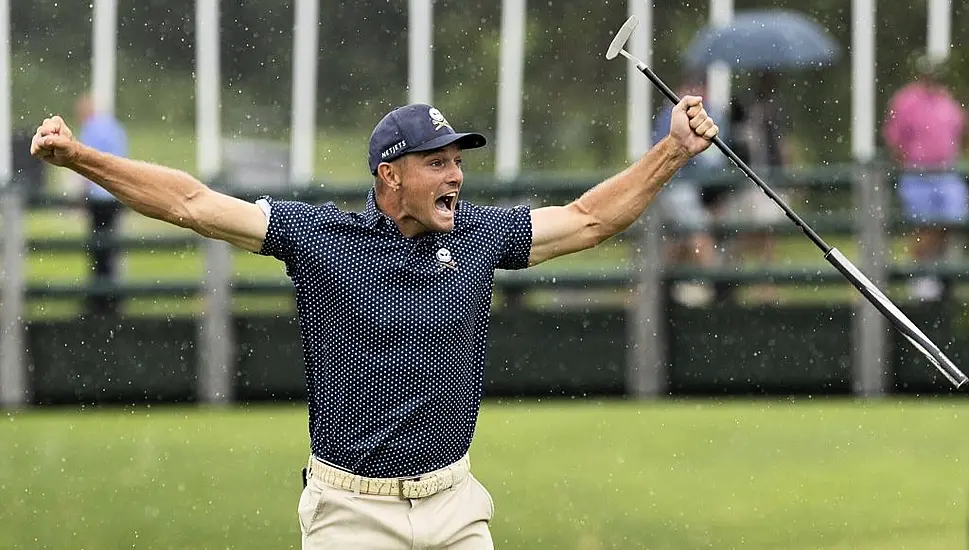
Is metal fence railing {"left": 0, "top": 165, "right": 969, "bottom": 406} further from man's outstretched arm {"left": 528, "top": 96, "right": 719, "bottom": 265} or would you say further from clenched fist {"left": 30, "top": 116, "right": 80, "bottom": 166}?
clenched fist {"left": 30, "top": 116, "right": 80, "bottom": 166}

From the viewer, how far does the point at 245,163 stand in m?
15.4

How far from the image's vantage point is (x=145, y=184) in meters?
4.70

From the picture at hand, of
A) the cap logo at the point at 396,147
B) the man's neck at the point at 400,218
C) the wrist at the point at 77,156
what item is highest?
the cap logo at the point at 396,147

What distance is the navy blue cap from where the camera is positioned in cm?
467

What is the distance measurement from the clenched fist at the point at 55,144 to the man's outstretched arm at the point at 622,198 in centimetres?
110

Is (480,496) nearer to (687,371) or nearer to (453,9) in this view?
(687,371)

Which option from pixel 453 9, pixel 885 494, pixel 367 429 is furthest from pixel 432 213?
pixel 453 9

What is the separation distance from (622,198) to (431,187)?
54cm

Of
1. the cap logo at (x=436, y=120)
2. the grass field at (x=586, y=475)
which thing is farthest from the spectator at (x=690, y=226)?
the cap logo at (x=436, y=120)

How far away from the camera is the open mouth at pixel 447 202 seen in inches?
184

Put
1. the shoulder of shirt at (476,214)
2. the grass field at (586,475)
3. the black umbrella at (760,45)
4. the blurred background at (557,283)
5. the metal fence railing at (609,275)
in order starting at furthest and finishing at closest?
the black umbrella at (760,45) → the metal fence railing at (609,275) → the blurred background at (557,283) → the grass field at (586,475) → the shoulder of shirt at (476,214)

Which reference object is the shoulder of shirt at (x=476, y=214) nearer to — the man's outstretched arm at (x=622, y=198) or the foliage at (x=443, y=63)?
the man's outstretched arm at (x=622, y=198)

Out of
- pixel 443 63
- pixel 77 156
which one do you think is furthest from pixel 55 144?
pixel 443 63

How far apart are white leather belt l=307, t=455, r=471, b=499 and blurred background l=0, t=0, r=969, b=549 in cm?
298
